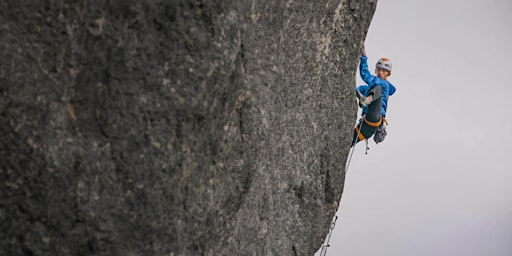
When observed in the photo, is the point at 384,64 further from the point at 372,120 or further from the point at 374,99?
the point at 372,120

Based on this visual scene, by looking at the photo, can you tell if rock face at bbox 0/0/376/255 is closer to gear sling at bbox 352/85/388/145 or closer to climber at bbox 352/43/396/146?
climber at bbox 352/43/396/146

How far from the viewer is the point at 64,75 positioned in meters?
7.35

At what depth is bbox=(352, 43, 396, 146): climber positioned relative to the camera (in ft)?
43.5

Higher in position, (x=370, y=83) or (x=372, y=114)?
(x=370, y=83)

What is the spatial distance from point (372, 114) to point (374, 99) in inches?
11.6

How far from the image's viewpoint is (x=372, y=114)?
1352 cm

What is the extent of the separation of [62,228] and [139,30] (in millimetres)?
1949

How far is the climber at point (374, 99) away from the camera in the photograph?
43.5 ft

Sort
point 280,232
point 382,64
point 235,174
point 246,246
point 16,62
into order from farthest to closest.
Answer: point 382,64
point 280,232
point 246,246
point 235,174
point 16,62

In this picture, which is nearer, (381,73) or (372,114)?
(372,114)

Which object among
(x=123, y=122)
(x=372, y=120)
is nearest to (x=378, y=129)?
(x=372, y=120)

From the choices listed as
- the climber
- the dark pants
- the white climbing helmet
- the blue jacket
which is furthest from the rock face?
the white climbing helmet

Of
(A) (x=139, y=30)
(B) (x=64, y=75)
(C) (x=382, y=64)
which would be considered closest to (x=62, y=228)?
(B) (x=64, y=75)

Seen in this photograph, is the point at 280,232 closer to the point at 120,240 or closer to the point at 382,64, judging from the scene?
the point at 120,240
